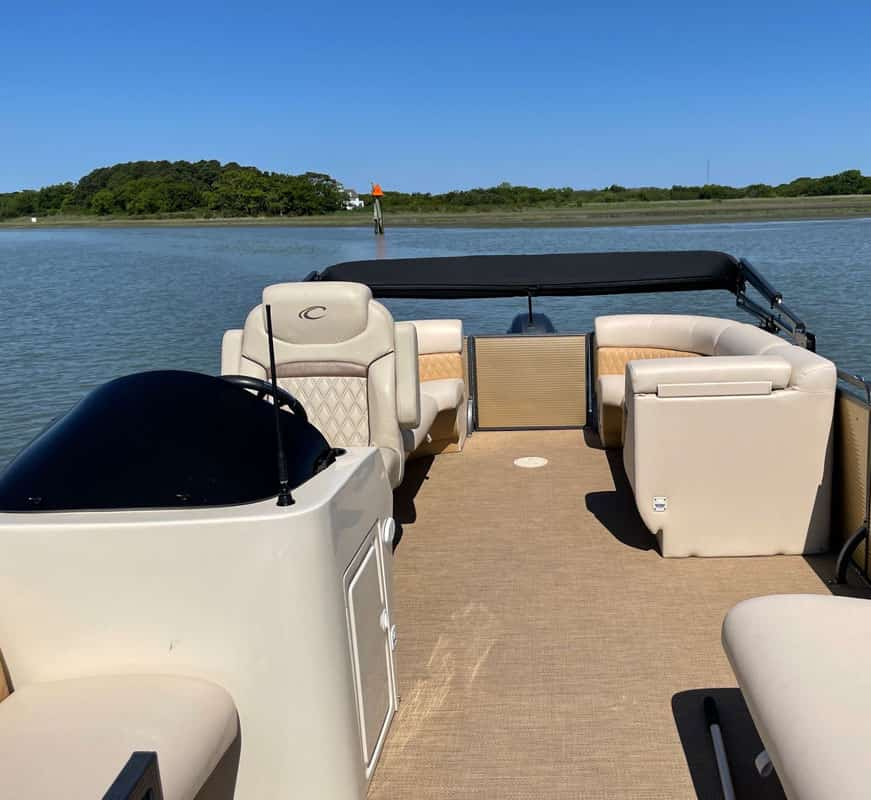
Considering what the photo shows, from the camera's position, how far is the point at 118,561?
148 cm

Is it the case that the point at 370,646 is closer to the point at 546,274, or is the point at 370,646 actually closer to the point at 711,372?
the point at 711,372

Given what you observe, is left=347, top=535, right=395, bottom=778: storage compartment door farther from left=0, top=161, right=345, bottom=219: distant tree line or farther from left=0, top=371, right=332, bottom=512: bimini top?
left=0, top=161, right=345, bottom=219: distant tree line

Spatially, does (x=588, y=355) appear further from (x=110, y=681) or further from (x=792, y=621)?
(x=110, y=681)

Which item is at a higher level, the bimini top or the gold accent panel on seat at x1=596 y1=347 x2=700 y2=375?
the bimini top

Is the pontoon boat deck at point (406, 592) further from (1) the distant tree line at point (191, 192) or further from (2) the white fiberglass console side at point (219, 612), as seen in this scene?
(1) the distant tree line at point (191, 192)

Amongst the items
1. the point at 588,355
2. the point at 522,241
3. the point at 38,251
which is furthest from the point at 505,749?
the point at 38,251

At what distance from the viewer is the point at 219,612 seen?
4.86ft

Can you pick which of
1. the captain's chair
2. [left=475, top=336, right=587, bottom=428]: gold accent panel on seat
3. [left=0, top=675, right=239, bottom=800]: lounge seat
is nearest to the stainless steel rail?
the captain's chair

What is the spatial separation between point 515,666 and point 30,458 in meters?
1.41

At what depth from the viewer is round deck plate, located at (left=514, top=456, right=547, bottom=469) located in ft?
14.5

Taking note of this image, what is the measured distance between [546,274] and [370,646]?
3840mm

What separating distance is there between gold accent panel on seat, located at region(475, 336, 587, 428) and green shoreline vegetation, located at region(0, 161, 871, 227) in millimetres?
32194

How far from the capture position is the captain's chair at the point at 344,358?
3.43 metres

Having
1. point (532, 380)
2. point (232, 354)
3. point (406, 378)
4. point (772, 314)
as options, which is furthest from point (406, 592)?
point (772, 314)
